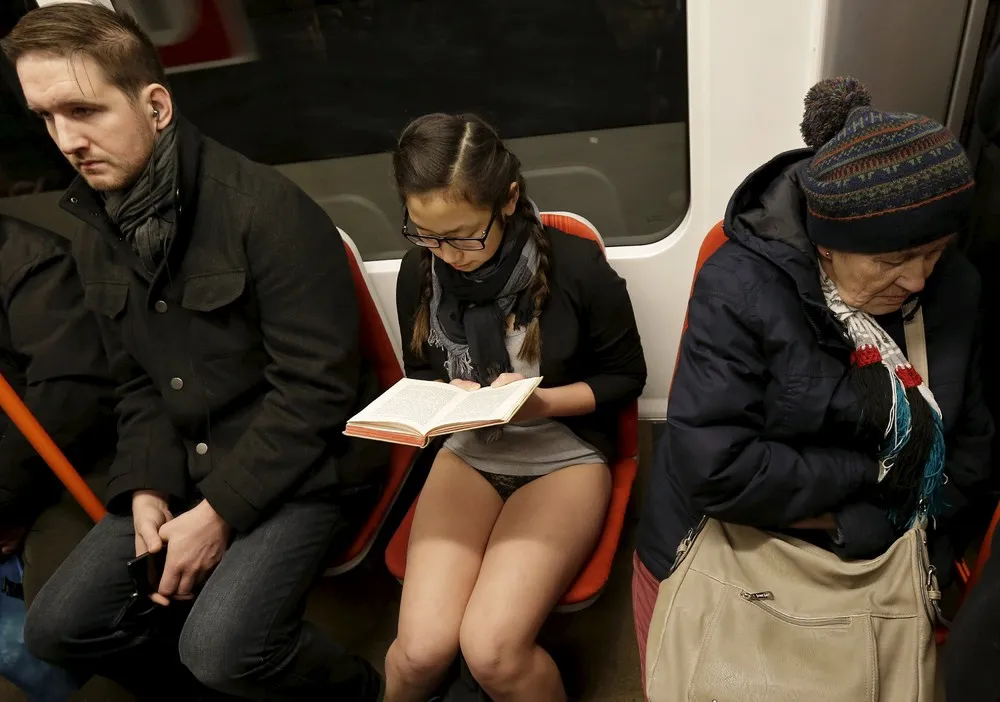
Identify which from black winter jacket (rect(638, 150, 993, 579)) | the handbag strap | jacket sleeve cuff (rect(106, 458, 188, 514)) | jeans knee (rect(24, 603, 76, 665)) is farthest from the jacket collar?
jeans knee (rect(24, 603, 76, 665))

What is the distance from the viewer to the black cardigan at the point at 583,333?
1505 mm

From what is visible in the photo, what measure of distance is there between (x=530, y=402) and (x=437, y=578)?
0.40m

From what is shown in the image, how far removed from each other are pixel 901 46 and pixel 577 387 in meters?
0.97

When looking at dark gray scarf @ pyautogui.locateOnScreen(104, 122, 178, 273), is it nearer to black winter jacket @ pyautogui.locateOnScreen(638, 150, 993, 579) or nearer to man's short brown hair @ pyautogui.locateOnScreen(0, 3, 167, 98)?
man's short brown hair @ pyautogui.locateOnScreen(0, 3, 167, 98)

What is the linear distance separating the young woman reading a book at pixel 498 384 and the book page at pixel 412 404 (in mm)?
97

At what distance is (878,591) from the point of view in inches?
44.2

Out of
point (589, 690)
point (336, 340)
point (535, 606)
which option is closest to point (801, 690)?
point (535, 606)

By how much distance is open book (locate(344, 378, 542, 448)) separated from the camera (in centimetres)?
117

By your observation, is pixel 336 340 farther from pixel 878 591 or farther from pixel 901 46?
pixel 901 46

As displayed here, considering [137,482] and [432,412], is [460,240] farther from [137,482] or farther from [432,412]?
[137,482]

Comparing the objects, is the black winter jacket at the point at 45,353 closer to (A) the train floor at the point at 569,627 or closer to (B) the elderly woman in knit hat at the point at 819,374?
(A) the train floor at the point at 569,627

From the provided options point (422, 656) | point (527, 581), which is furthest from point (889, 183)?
point (422, 656)

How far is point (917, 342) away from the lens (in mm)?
1232

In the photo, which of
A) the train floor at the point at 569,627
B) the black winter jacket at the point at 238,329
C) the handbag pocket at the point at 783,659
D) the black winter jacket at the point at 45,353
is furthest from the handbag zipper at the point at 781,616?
the black winter jacket at the point at 45,353
